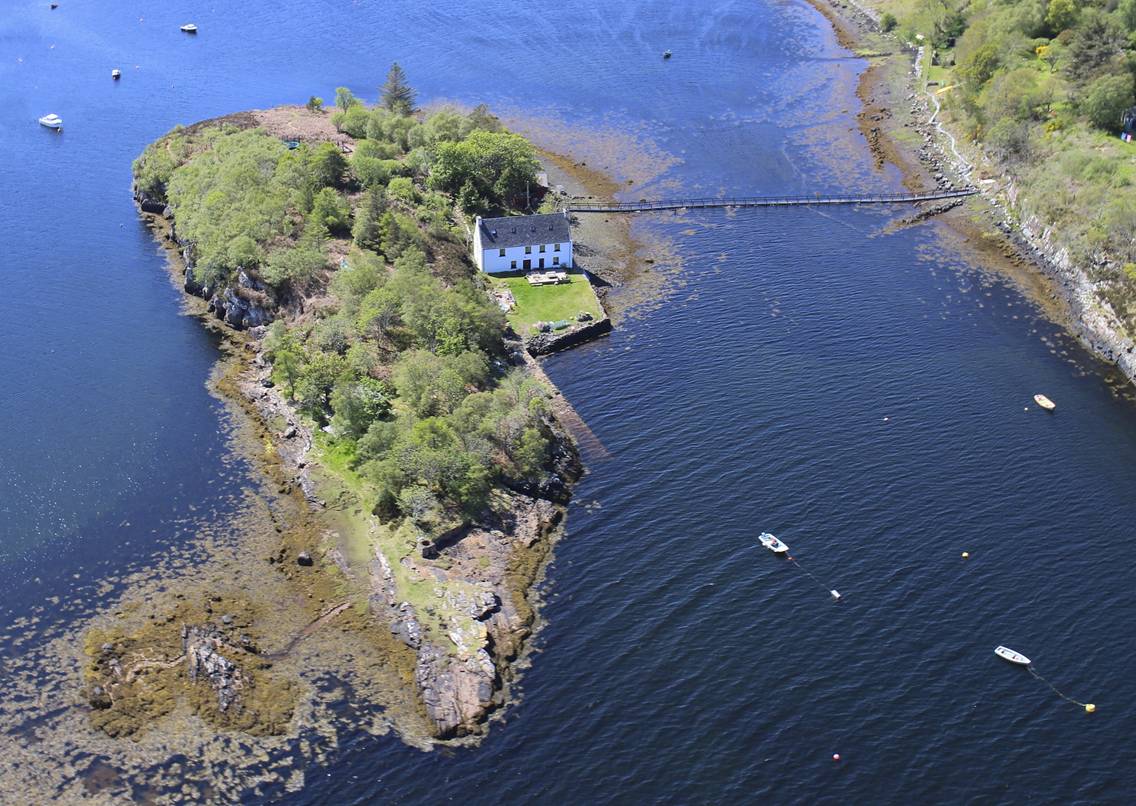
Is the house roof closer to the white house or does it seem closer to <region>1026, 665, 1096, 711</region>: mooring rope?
the white house

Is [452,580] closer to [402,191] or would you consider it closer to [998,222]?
[402,191]

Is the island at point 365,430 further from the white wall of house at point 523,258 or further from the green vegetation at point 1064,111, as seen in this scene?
the green vegetation at point 1064,111

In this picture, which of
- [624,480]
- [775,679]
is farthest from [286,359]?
[775,679]

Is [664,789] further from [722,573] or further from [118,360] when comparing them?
[118,360]

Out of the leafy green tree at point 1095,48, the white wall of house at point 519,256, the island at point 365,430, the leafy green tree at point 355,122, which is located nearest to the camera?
the island at point 365,430

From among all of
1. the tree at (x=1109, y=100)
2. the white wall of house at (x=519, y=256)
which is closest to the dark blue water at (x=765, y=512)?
the white wall of house at (x=519, y=256)

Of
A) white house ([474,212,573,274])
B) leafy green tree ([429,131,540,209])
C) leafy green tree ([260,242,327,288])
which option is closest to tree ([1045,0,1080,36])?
leafy green tree ([429,131,540,209])
